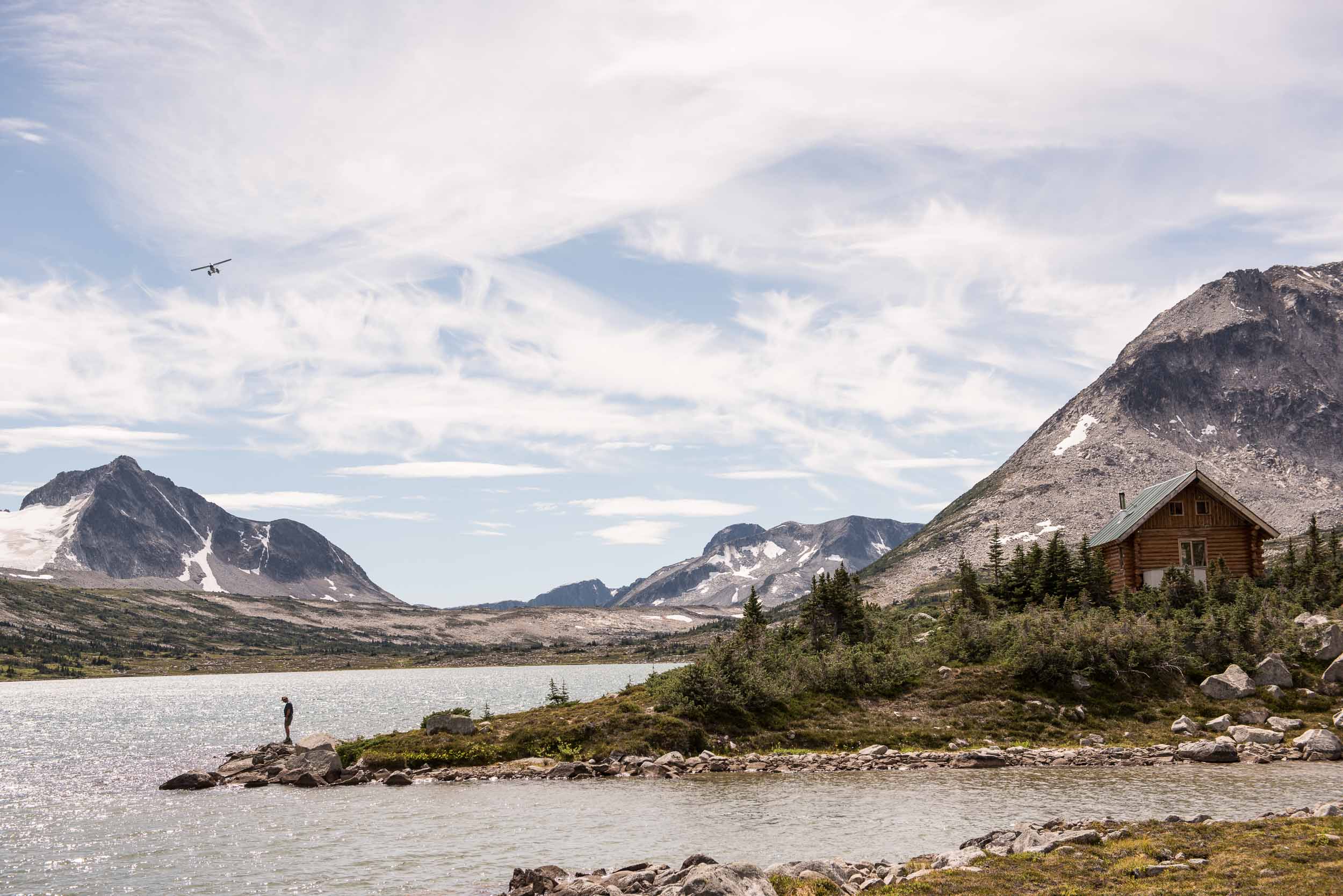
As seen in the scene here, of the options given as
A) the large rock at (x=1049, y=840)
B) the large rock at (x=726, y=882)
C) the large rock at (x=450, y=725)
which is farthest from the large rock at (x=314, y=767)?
the large rock at (x=1049, y=840)

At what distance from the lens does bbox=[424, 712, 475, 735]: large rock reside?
5212cm

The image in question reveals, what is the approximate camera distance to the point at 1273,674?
52625 mm

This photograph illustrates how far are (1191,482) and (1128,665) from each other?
67.0ft

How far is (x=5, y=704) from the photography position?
14400cm

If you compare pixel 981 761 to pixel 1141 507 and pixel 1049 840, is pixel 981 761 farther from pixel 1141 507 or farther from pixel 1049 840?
pixel 1141 507

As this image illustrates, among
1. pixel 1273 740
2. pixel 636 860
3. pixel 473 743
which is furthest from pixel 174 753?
pixel 1273 740

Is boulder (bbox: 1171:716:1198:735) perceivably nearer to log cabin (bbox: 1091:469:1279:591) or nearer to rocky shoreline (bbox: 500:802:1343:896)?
log cabin (bbox: 1091:469:1279:591)

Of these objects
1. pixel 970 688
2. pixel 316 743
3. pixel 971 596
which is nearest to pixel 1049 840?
pixel 970 688

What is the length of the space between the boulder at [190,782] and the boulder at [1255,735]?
5022 centimetres

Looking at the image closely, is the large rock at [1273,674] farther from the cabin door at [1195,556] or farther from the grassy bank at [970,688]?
the cabin door at [1195,556]

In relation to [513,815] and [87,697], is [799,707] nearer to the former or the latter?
[513,815]

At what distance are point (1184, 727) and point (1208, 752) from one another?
378 centimetres

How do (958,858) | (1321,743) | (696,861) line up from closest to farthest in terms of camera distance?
(958,858) < (696,861) < (1321,743)

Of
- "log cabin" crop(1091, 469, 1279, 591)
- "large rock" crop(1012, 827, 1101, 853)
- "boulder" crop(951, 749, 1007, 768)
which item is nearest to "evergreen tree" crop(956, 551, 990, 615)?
"log cabin" crop(1091, 469, 1279, 591)
